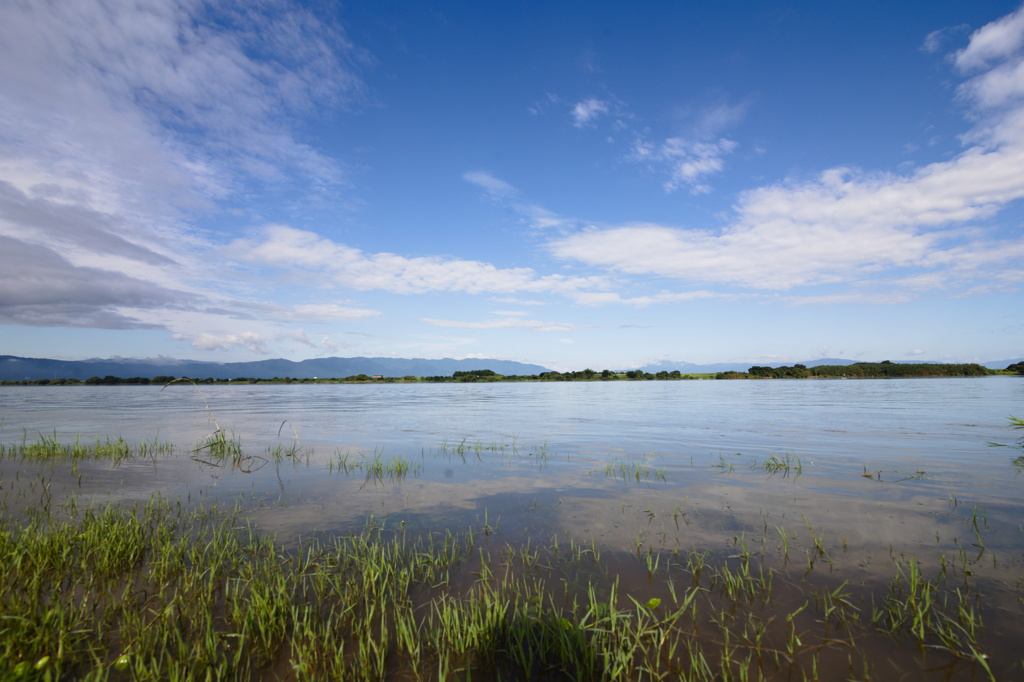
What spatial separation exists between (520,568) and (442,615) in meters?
1.76

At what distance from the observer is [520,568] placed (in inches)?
251

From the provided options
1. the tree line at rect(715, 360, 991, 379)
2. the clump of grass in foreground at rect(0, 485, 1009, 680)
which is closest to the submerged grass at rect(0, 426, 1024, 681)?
the clump of grass in foreground at rect(0, 485, 1009, 680)

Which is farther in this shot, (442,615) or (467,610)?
(467,610)

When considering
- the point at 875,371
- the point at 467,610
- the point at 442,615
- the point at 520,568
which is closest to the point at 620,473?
the point at 520,568

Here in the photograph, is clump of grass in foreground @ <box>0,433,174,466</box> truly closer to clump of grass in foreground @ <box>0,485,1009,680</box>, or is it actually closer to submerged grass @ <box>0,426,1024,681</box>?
submerged grass @ <box>0,426,1024,681</box>

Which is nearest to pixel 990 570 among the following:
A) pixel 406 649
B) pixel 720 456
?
pixel 406 649

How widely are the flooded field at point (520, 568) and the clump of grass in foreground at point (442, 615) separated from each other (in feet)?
0.10

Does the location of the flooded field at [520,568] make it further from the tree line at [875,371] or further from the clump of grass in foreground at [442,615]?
the tree line at [875,371]

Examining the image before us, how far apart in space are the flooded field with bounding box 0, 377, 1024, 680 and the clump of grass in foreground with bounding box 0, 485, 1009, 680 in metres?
0.03

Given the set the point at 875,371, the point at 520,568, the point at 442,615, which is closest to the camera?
the point at 442,615

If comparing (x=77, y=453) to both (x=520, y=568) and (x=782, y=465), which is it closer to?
(x=520, y=568)

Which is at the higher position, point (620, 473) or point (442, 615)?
point (442, 615)

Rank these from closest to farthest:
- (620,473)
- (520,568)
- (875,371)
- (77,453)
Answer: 1. (520,568)
2. (620,473)
3. (77,453)
4. (875,371)

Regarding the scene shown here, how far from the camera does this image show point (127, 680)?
392 cm
